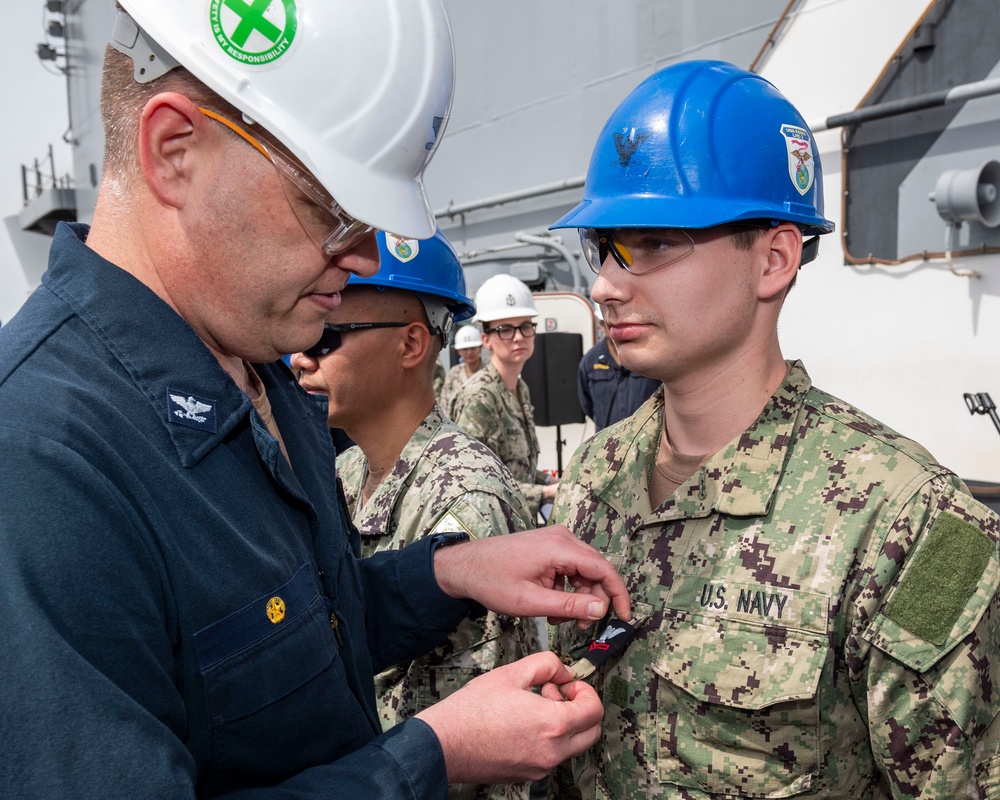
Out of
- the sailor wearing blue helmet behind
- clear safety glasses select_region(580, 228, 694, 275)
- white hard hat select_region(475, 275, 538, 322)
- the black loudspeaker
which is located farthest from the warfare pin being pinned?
the black loudspeaker

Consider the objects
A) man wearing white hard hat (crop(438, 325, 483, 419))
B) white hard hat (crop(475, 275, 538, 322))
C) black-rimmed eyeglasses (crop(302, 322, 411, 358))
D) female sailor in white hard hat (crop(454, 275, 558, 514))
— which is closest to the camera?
black-rimmed eyeglasses (crop(302, 322, 411, 358))

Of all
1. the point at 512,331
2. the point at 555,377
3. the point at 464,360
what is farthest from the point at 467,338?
the point at 512,331

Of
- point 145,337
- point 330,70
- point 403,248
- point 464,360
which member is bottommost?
point 464,360

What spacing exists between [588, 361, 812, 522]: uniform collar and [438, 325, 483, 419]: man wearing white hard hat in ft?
21.3

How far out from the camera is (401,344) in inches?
95.5

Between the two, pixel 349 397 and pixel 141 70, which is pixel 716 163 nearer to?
pixel 141 70

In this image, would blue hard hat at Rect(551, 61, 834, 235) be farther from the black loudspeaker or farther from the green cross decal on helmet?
the black loudspeaker

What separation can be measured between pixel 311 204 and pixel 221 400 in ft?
1.06

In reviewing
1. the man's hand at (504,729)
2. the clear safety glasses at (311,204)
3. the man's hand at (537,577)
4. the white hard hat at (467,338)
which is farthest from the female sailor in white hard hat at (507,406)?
the clear safety glasses at (311,204)

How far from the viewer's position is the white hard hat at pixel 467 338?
34.8 feet

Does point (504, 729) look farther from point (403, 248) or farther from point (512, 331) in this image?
point (512, 331)

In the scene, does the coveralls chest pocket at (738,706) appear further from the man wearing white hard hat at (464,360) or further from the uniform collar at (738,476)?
the man wearing white hard hat at (464,360)

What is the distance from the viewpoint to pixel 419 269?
2451mm

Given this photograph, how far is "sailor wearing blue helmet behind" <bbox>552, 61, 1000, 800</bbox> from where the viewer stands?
4.69 feet
